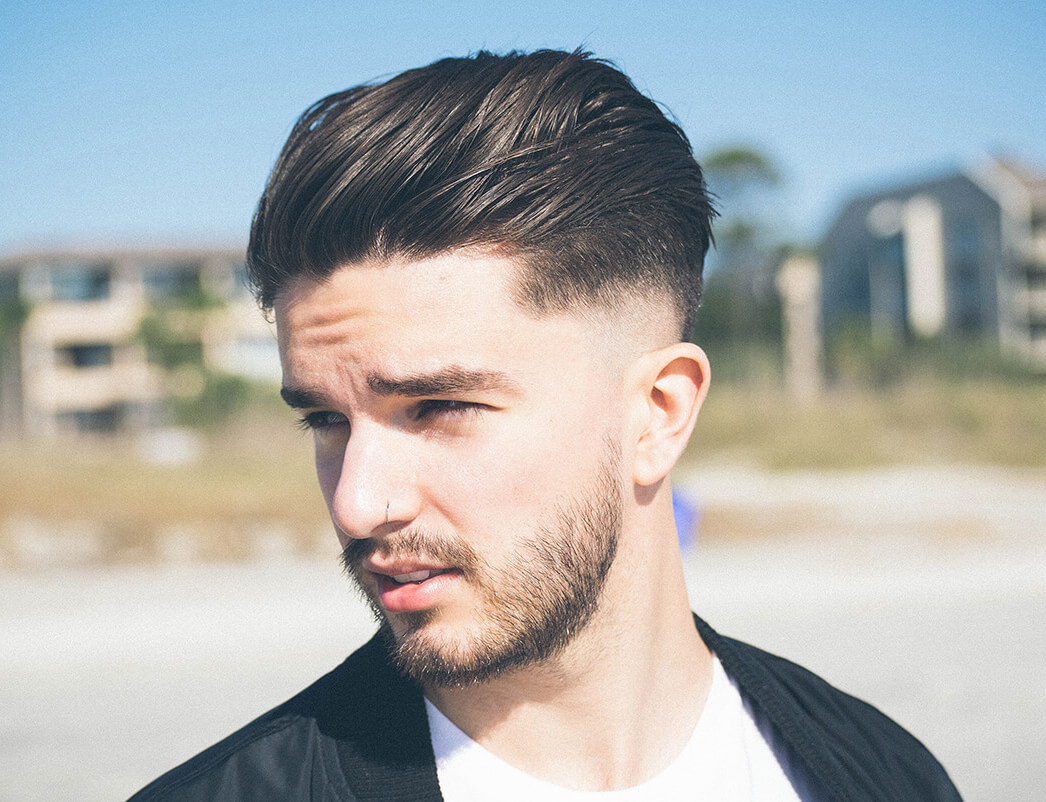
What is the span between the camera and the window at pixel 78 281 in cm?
4219

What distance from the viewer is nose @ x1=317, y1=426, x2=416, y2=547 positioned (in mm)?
1467

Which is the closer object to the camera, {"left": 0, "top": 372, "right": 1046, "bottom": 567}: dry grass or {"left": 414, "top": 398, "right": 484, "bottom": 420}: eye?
{"left": 414, "top": 398, "right": 484, "bottom": 420}: eye

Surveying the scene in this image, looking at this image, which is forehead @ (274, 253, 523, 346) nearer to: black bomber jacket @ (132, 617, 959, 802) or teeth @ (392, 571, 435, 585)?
teeth @ (392, 571, 435, 585)

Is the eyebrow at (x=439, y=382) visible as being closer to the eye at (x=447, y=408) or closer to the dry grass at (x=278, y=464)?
the eye at (x=447, y=408)

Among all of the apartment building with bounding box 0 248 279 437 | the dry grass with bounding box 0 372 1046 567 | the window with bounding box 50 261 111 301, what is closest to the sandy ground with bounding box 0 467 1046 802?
the dry grass with bounding box 0 372 1046 567

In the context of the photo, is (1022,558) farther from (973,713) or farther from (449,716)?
(449,716)

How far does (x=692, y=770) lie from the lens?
5.68ft

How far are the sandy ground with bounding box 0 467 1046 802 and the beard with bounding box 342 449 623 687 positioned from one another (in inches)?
177

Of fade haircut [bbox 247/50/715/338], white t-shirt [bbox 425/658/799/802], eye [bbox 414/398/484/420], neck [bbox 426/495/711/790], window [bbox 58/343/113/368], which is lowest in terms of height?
white t-shirt [bbox 425/658/799/802]

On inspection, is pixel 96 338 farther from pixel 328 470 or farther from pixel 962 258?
pixel 328 470

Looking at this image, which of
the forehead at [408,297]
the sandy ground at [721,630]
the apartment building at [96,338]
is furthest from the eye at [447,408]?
the apartment building at [96,338]

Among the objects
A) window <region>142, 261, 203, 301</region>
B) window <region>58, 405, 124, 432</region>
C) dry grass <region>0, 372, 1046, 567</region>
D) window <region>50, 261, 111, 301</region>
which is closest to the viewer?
dry grass <region>0, 372, 1046, 567</region>

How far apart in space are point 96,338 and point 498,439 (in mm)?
45848

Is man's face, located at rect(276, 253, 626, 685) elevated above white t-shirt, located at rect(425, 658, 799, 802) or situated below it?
above
